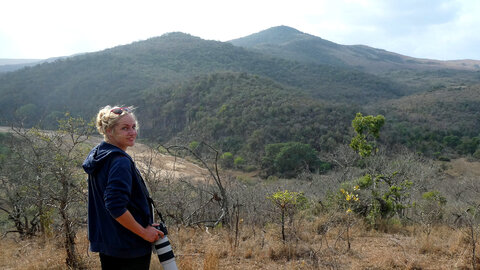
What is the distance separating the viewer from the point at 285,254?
10.7 ft

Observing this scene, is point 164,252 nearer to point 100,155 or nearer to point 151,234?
point 151,234

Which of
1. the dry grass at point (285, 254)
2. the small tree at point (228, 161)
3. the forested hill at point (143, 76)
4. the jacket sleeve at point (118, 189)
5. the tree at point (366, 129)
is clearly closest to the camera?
the jacket sleeve at point (118, 189)

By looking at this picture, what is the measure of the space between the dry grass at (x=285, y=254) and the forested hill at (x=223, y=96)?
2932 millimetres

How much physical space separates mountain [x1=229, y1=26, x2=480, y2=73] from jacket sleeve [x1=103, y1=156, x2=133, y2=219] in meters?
85.4

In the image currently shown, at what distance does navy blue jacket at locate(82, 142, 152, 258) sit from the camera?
1457 millimetres

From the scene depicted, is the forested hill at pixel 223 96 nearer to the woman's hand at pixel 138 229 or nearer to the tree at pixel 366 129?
the tree at pixel 366 129

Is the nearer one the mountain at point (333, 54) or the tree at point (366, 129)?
the tree at point (366, 129)

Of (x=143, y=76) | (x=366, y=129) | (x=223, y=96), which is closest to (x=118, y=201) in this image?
(x=366, y=129)

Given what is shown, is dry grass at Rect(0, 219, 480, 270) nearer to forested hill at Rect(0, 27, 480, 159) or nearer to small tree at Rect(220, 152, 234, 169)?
forested hill at Rect(0, 27, 480, 159)

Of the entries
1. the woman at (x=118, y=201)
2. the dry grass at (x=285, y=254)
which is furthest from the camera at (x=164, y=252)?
the dry grass at (x=285, y=254)

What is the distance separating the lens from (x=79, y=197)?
3398mm

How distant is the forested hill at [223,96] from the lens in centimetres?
2727

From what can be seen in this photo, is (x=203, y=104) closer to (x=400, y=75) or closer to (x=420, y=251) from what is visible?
(x=420, y=251)

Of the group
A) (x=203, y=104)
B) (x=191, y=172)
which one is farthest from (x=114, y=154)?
(x=203, y=104)
